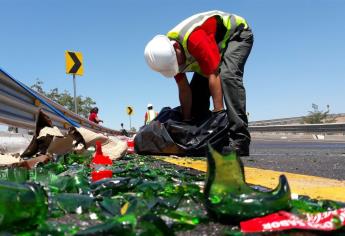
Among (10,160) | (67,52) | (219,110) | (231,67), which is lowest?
(10,160)

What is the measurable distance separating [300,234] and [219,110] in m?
3.56

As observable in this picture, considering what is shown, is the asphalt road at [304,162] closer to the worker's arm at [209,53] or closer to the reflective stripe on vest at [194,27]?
the worker's arm at [209,53]

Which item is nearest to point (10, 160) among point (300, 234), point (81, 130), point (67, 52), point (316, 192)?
point (81, 130)

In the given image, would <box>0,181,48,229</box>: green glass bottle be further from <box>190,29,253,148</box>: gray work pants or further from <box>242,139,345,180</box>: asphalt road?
<box>190,29,253,148</box>: gray work pants

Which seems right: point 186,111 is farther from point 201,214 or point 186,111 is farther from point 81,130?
point 201,214

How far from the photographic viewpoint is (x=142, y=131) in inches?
193

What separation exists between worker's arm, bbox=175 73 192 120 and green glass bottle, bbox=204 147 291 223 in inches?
142

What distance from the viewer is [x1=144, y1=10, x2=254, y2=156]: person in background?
14.6 ft

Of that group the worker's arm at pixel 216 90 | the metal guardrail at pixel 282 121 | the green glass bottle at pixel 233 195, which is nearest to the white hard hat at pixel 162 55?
the worker's arm at pixel 216 90

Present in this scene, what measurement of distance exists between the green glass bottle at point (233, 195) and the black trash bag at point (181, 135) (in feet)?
9.91

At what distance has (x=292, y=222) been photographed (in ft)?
3.80

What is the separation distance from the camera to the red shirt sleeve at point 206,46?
4359mm

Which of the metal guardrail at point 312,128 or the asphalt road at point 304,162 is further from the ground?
the metal guardrail at point 312,128

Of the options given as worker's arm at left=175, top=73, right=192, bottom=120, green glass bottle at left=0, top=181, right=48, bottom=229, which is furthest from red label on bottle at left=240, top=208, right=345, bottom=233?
worker's arm at left=175, top=73, right=192, bottom=120
